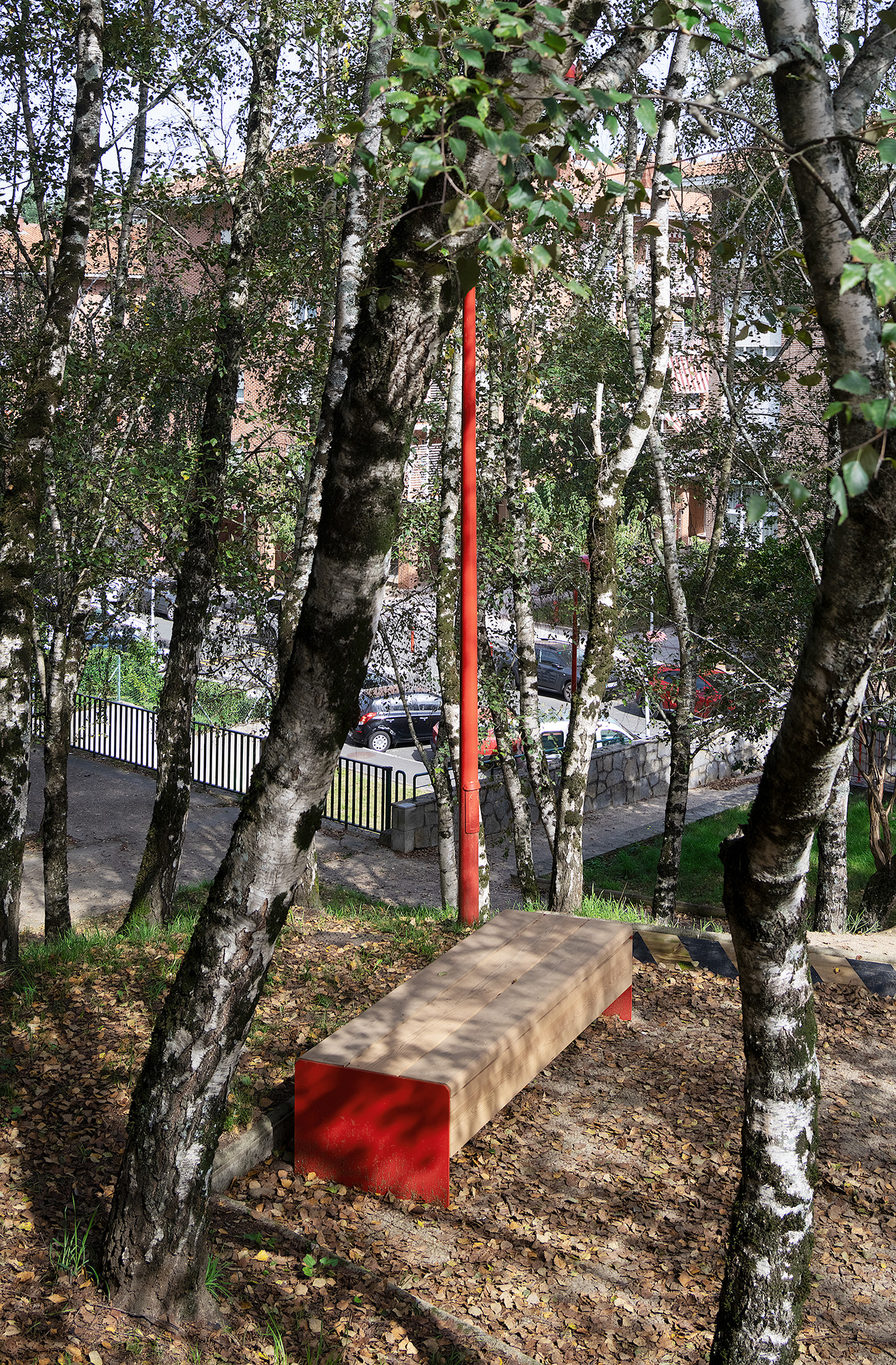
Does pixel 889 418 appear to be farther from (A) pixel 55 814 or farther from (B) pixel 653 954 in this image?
(A) pixel 55 814

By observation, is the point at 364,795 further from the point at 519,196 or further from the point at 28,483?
the point at 519,196

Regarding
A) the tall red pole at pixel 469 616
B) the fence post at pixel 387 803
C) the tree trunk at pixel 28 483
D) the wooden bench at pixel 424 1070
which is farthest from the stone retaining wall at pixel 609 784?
the wooden bench at pixel 424 1070

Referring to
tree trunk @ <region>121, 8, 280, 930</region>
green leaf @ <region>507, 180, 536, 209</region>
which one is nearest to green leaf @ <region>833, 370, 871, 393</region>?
green leaf @ <region>507, 180, 536, 209</region>

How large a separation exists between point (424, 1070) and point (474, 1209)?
0.73 metres

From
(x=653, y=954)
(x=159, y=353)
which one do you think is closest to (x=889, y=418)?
(x=653, y=954)

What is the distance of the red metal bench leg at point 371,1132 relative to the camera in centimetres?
414

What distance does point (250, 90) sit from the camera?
9.18m

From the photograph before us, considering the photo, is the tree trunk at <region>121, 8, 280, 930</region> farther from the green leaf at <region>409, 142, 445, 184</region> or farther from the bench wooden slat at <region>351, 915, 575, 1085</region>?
the green leaf at <region>409, 142, 445, 184</region>

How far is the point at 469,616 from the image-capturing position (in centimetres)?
841

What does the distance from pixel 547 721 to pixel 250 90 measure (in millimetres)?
13609

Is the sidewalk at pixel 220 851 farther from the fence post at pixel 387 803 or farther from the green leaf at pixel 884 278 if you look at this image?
the green leaf at pixel 884 278

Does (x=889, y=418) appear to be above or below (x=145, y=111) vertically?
below

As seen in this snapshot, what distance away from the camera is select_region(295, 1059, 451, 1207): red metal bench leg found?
414cm

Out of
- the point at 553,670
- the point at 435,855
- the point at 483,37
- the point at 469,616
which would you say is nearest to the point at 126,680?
the point at 435,855
